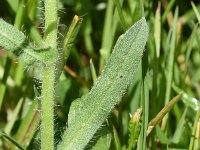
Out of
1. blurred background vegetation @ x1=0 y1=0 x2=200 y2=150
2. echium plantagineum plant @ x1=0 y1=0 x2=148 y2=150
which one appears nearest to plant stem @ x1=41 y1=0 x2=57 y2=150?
echium plantagineum plant @ x1=0 y1=0 x2=148 y2=150

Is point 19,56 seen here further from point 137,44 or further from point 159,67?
point 159,67

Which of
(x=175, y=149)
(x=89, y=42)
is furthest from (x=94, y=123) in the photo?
(x=89, y=42)

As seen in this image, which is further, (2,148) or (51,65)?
(2,148)

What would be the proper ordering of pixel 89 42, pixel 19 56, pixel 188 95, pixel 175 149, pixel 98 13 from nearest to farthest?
pixel 19 56, pixel 175 149, pixel 188 95, pixel 89 42, pixel 98 13

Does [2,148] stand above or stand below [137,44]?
below

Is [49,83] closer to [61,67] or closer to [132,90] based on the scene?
[61,67]

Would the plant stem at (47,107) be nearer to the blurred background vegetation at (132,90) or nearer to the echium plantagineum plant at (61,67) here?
the echium plantagineum plant at (61,67)

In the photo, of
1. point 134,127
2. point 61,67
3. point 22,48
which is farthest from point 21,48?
point 134,127

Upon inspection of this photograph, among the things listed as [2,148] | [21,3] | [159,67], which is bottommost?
[2,148]
